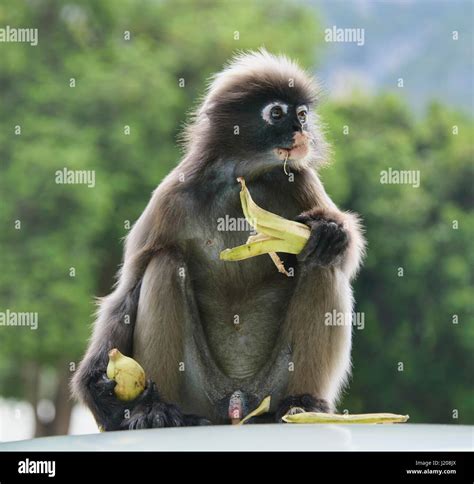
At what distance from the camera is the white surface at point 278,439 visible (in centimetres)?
286

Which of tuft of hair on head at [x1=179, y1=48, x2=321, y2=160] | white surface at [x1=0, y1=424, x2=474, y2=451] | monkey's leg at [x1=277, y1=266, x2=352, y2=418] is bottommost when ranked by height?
white surface at [x1=0, y1=424, x2=474, y2=451]

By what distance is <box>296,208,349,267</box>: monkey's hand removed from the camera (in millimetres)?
6680

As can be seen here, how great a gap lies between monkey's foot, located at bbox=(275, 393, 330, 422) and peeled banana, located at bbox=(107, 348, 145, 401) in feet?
2.97

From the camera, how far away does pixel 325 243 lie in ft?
21.9

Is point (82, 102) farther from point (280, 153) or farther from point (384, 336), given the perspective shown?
point (280, 153)

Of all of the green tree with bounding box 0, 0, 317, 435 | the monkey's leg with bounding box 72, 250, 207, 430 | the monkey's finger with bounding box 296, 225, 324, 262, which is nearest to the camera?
the monkey's leg with bounding box 72, 250, 207, 430

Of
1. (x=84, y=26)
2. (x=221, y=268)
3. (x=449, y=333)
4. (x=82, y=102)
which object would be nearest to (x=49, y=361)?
(x=82, y=102)

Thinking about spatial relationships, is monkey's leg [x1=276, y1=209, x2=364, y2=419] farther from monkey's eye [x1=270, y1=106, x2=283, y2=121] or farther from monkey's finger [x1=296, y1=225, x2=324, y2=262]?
monkey's eye [x1=270, y1=106, x2=283, y2=121]

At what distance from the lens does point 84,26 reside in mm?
25891

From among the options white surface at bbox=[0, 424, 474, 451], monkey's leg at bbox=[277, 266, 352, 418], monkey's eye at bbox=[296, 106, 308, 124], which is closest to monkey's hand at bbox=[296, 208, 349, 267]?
monkey's leg at bbox=[277, 266, 352, 418]

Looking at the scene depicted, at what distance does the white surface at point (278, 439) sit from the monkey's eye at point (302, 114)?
160 inches

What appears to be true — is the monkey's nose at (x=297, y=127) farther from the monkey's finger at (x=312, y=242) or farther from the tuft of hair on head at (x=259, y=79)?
the monkey's finger at (x=312, y=242)

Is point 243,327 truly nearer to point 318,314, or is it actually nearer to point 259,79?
point 318,314

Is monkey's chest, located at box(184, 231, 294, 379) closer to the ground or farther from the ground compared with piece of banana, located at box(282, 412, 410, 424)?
Answer: farther from the ground
